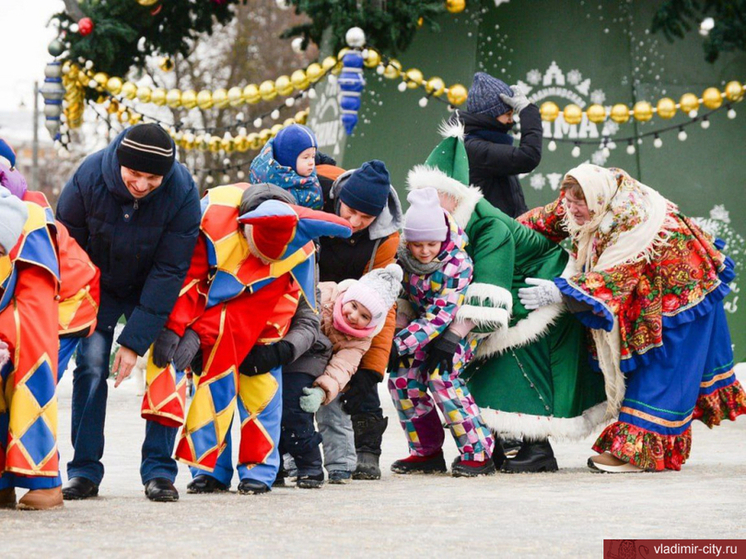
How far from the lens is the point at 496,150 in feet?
24.8

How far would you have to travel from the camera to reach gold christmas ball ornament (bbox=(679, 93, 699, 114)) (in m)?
10.8

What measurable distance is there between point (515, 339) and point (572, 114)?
13.9 ft

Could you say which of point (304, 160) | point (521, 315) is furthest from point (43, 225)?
point (521, 315)

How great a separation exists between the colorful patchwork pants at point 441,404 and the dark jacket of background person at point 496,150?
131 cm

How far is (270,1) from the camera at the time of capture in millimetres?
29953

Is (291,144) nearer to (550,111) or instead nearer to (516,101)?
(516,101)

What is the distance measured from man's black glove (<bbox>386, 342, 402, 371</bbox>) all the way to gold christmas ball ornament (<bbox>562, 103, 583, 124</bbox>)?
4.49m

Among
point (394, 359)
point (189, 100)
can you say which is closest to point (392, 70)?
point (189, 100)

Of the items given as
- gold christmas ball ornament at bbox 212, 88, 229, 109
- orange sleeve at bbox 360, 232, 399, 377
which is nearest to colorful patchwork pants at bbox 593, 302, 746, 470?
orange sleeve at bbox 360, 232, 399, 377

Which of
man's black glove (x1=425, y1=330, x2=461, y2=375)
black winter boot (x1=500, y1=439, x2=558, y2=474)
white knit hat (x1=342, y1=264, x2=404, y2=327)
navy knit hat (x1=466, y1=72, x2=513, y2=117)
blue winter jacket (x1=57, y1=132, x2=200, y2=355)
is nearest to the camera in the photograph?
blue winter jacket (x1=57, y1=132, x2=200, y2=355)

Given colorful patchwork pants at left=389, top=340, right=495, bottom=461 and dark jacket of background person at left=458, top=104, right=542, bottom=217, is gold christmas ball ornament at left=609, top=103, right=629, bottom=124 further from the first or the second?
colorful patchwork pants at left=389, top=340, right=495, bottom=461

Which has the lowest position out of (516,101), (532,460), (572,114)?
(532,460)

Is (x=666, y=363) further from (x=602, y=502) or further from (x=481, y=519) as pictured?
(x=481, y=519)

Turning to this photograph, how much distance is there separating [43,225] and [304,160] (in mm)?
1496
